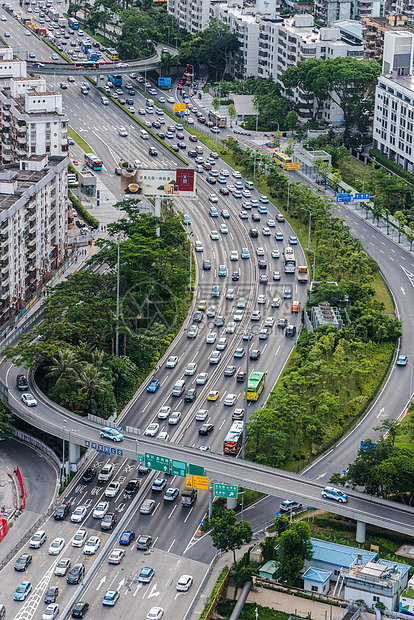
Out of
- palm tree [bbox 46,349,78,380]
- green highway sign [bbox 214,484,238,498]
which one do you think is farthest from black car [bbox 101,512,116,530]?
palm tree [bbox 46,349,78,380]

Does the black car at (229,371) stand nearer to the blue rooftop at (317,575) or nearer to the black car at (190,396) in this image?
the black car at (190,396)

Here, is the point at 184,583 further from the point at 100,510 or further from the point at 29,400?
the point at 29,400

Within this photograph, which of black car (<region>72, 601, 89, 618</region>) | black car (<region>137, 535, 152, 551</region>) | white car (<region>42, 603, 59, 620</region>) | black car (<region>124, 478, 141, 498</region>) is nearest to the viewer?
white car (<region>42, 603, 59, 620</region>)

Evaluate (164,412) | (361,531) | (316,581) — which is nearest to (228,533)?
(316,581)

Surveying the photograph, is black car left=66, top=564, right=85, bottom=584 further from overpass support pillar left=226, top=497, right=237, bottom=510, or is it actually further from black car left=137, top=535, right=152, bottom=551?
overpass support pillar left=226, top=497, right=237, bottom=510

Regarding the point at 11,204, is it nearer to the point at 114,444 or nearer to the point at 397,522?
the point at 114,444

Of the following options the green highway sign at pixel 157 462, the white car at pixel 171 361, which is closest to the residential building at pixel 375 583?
the green highway sign at pixel 157 462
